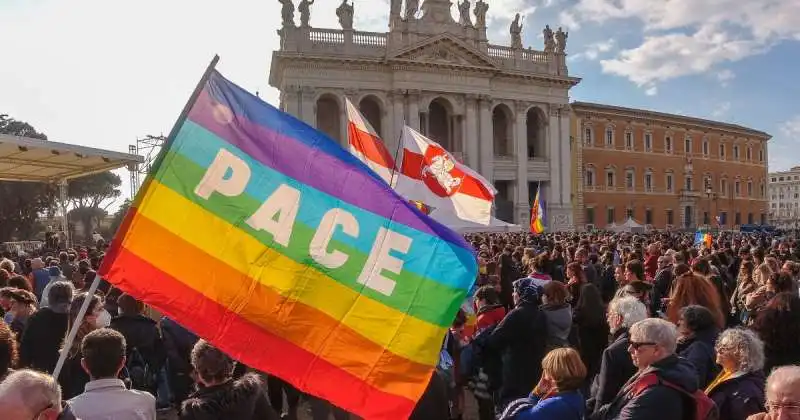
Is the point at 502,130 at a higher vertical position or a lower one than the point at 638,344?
higher

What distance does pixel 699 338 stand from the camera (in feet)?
14.6

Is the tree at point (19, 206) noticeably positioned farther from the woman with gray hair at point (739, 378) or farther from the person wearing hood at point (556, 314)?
the woman with gray hair at point (739, 378)

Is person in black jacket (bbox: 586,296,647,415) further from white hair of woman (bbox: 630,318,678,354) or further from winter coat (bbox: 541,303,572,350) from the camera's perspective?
winter coat (bbox: 541,303,572,350)

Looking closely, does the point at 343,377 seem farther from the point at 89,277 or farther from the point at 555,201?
the point at 555,201

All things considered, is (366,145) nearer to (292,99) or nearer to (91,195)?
(292,99)

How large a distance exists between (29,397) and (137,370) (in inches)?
121

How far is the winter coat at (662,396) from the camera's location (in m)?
3.26

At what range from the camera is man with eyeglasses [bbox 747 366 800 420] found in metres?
2.56

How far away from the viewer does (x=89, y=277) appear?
7.99 meters

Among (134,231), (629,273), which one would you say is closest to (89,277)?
(134,231)

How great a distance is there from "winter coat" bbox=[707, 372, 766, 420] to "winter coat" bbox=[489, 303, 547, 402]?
181 cm

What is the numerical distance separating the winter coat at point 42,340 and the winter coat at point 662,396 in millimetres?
4249

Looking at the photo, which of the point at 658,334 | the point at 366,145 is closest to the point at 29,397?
the point at 658,334

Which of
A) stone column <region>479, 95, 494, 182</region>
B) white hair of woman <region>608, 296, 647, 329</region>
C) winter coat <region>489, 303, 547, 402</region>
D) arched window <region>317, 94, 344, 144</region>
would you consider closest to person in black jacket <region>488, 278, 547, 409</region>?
winter coat <region>489, 303, 547, 402</region>
